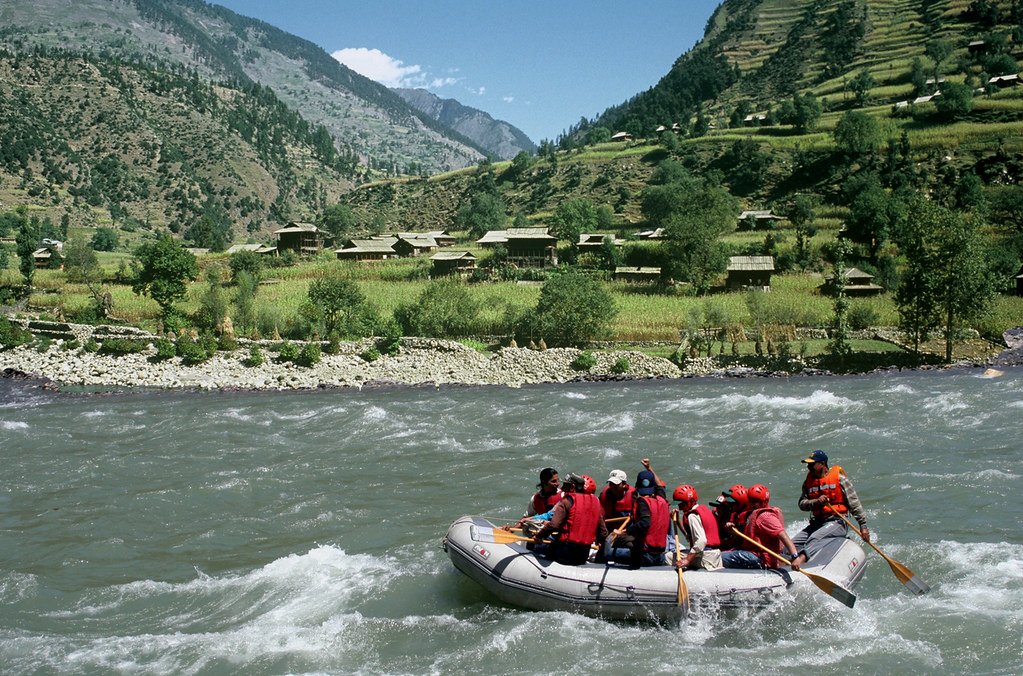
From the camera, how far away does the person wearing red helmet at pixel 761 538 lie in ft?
38.4

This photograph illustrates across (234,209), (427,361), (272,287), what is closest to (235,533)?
(427,361)

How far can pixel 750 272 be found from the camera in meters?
52.7

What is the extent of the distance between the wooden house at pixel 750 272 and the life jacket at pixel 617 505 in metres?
41.9

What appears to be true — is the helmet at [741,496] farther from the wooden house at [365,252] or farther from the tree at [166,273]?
the wooden house at [365,252]

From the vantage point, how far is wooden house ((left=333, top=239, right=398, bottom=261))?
7300cm

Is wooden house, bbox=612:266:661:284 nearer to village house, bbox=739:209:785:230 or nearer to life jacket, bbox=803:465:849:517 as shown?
village house, bbox=739:209:785:230

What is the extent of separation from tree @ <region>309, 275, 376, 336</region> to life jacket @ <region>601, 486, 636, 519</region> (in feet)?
97.5

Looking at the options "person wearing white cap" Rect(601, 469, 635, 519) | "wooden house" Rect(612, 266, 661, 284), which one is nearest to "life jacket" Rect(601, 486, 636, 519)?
"person wearing white cap" Rect(601, 469, 635, 519)

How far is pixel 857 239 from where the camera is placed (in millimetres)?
60625

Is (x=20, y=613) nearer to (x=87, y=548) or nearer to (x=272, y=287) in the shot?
(x=87, y=548)

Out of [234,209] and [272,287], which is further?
[234,209]

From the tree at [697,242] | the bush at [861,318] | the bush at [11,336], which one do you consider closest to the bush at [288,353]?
the bush at [11,336]

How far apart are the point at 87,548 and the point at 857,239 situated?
58160mm

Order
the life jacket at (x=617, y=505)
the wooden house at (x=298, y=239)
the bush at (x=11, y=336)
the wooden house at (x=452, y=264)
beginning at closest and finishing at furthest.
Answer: the life jacket at (x=617, y=505) < the bush at (x=11, y=336) < the wooden house at (x=452, y=264) < the wooden house at (x=298, y=239)
